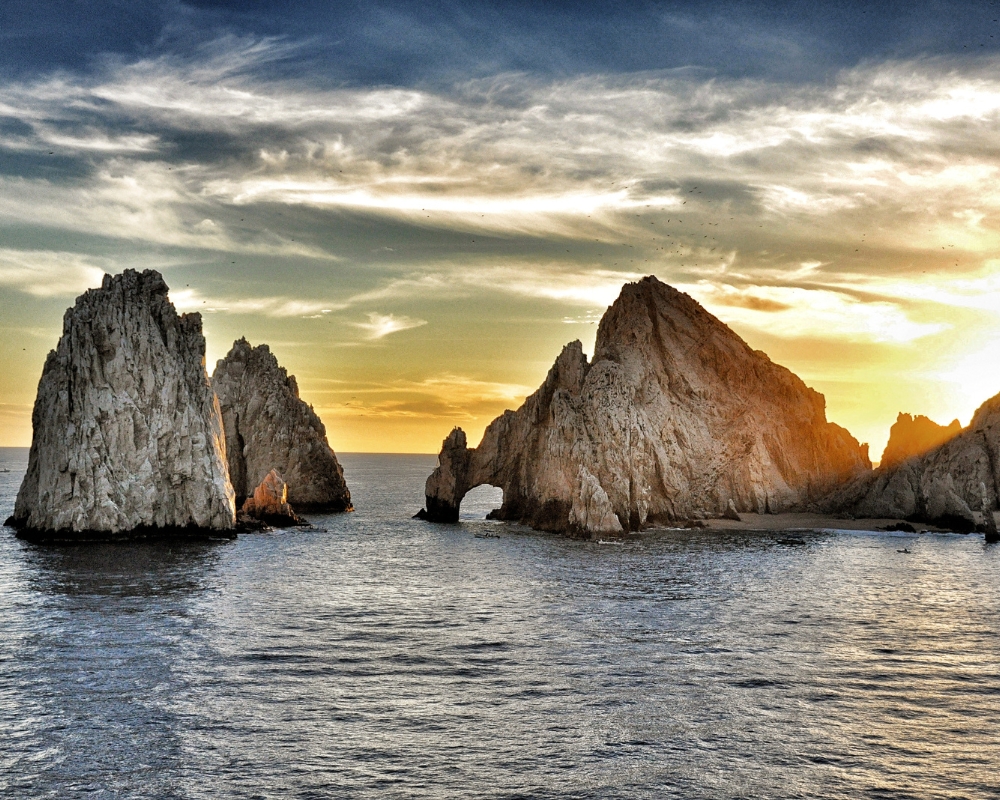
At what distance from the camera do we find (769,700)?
35.1 meters

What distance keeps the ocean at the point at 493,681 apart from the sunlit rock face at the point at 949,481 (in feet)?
123

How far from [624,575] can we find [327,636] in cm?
2930

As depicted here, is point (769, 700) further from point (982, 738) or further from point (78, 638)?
point (78, 638)

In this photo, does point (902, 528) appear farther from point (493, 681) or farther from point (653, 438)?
point (493, 681)

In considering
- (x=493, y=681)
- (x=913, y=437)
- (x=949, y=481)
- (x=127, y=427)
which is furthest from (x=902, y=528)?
(x=127, y=427)

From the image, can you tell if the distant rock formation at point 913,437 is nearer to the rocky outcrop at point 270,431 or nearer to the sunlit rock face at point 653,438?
the sunlit rock face at point 653,438

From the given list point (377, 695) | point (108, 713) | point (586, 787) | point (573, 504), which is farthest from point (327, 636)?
point (573, 504)

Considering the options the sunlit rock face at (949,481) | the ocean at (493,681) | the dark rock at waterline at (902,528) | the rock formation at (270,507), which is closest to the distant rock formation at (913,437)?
the sunlit rock face at (949,481)

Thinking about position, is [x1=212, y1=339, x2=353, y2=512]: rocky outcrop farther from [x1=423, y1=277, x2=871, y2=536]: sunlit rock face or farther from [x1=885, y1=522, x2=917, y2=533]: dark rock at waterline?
[x1=885, y1=522, x2=917, y2=533]: dark rock at waterline

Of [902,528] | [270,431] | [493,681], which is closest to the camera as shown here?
[493,681]

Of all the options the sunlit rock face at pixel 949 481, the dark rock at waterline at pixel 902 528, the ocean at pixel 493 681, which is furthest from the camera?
the sunlit rock face at pixel 949 481

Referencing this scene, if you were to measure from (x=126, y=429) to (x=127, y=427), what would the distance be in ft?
0.73

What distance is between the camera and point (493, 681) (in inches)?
1476

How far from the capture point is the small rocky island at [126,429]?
8069 centimetres
